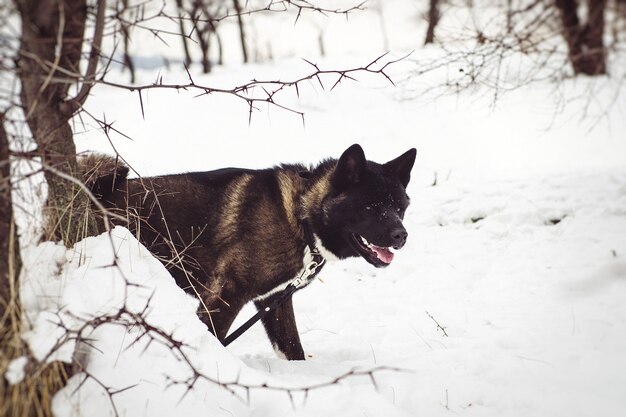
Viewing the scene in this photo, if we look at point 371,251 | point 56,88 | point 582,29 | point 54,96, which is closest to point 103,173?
point 54,96

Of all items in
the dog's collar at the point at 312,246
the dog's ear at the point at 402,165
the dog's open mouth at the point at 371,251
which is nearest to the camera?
the dog's collar at the point at 312,246

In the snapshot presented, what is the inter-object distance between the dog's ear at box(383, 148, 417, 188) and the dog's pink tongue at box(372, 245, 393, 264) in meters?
0.68

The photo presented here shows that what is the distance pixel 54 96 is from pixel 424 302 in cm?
383

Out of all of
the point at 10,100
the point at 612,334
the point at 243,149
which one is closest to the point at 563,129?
the point at 243,149

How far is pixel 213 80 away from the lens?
15.3 m

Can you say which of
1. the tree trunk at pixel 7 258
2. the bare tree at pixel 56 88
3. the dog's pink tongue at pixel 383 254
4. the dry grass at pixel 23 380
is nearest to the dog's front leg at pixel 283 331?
the dog's pink tongue at pixel 383 254

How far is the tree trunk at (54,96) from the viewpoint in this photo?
1.45m

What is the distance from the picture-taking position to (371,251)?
11.3 feet

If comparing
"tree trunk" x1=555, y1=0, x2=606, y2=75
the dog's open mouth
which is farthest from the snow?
the dog's open mouth

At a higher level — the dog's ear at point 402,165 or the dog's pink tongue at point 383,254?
the dog's ear at point 402,165

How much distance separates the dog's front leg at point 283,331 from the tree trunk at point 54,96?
1689 mm

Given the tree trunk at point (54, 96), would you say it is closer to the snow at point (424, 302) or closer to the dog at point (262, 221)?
the snow at point (424, 302)

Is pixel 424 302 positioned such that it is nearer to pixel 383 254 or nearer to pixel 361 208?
pixel 383 254

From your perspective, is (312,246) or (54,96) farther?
(312,246)
